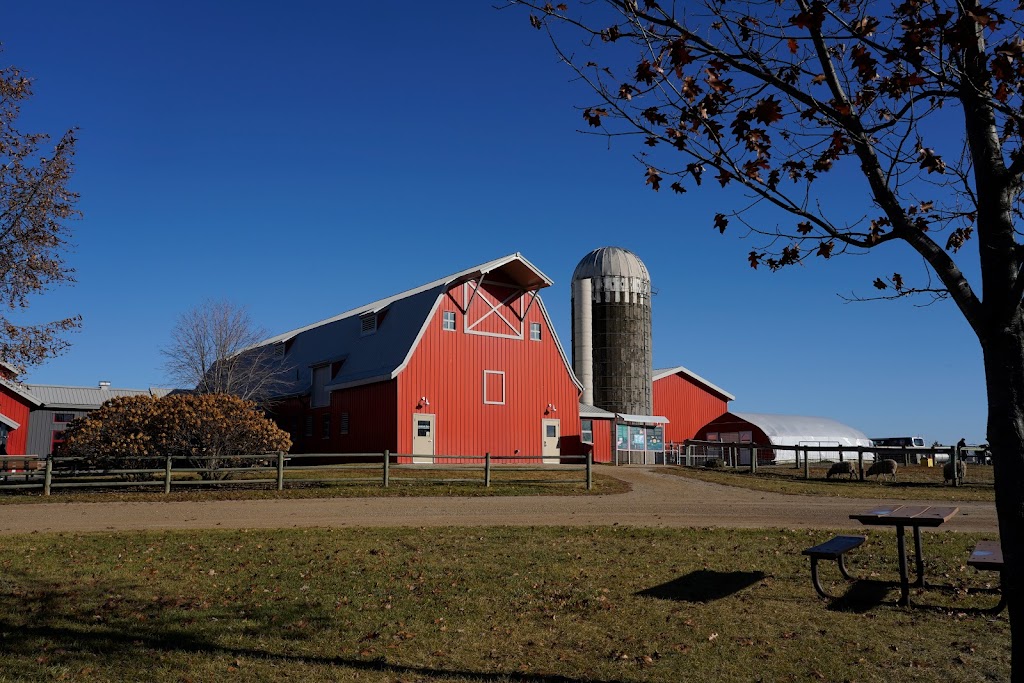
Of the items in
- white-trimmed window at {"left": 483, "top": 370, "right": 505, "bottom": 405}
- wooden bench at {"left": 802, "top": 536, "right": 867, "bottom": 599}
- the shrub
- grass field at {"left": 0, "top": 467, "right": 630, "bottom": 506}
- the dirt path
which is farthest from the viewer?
white-trimmed window at {"left": 483, "top": 370, "right": 505, "bottom": 405}

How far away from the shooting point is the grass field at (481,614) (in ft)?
26.7

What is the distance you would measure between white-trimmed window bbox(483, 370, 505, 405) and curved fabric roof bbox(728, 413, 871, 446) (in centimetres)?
2006

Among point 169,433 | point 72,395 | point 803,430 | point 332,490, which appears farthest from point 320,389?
point 803,430

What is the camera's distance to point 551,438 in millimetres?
38344

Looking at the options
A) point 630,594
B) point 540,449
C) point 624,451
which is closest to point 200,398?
point 540,449

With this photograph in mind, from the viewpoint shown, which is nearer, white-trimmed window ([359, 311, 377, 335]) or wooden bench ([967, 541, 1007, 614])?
wooden bench ([967, 541, 1007, 614])

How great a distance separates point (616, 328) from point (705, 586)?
36.4m

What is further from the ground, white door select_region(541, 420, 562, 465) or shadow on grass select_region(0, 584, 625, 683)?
white door select_region(541, 420, 562, 465)

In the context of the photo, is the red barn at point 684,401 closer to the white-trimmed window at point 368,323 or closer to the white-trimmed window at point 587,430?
the white-trimmed window at point 587,430

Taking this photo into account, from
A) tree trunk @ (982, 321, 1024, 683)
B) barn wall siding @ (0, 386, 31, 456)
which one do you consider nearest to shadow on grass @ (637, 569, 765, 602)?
tree trunk @ (982, 321, 1024, 683)

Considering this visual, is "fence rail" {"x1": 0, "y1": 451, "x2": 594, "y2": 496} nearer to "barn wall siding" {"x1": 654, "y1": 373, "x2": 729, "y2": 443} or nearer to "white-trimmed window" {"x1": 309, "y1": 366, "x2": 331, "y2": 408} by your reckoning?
"white-trimmed window" {"x1": 309, "y1": 366, "x2": 331, "y2": 408}

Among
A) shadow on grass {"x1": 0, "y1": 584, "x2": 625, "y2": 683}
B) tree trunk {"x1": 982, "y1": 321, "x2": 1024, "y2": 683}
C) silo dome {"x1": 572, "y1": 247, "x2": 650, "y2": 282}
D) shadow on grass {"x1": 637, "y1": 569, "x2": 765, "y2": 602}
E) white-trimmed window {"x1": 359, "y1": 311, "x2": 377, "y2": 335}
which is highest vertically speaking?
silo dome {"x1": 572, "y1": 247, "x2": 650, "y2": 282}

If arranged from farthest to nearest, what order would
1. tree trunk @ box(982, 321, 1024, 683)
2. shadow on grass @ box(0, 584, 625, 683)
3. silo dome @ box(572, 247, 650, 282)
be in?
silo dome @ box(572, 247, 650, 282)
shadow on grass @ box(0, 584, 625, 683)
tree trunk @ box(982, 321, 1024, 683)

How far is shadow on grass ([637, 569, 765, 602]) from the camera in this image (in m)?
10.7
